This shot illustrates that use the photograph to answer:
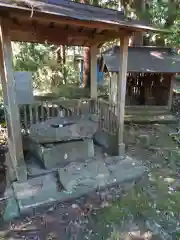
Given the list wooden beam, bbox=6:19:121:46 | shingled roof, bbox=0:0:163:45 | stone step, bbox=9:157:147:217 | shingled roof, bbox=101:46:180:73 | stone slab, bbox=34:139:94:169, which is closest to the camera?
shingled roof, bbox=0:0:163:45

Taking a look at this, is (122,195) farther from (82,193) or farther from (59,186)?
(59,186)

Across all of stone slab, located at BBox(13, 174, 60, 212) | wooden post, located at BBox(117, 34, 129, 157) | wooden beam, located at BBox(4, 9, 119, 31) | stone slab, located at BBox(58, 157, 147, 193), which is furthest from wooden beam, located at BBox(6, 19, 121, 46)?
stone slab, located at BBox(13, 174, 60, 212)

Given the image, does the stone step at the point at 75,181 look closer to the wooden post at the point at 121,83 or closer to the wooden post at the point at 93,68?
the wooden post at the point at 121,83

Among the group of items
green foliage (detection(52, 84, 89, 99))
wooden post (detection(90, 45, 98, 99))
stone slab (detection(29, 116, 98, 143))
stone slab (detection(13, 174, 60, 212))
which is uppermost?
wooden post (detection(90, 45, 98, 99))

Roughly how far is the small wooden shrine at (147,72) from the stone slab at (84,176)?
426cm

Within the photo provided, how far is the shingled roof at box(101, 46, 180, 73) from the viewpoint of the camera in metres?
7.76

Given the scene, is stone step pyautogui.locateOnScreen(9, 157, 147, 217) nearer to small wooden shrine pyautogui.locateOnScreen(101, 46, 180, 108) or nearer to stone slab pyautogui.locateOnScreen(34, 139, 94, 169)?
stone slab pyautogui.locateOnScreen(34, 139, 94, 169)

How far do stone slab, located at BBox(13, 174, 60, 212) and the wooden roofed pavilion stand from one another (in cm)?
20

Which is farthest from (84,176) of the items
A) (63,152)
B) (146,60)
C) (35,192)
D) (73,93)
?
(146,60)

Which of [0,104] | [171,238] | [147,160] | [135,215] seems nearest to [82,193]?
[135,215]

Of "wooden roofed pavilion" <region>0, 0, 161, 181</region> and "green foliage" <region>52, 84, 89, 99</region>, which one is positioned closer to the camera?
"wooden roofed pavilion" <region>0, 0, 161, 181</region>

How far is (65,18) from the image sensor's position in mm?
3113

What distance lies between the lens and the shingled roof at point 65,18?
109 inches

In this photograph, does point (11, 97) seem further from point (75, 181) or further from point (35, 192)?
point (75, 181)
